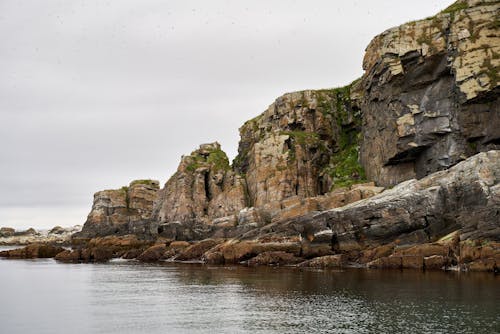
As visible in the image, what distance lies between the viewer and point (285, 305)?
122ft

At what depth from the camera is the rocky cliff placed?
5791 cm

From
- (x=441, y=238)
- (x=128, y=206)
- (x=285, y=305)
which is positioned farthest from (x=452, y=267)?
(x=128, y=206)

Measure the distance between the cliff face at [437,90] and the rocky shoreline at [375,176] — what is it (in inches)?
6.6

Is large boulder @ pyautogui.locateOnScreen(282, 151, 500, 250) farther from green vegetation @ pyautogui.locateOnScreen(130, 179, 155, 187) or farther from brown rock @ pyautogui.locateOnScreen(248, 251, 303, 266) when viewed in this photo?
green vegetation @ pyautogui.locateOnScreen(130, 179, 155, 187)

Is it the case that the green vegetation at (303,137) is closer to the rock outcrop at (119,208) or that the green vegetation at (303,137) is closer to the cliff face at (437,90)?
the cliff face at (437,90)

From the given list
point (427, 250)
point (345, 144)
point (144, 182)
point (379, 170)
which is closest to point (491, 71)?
point (379, 170)

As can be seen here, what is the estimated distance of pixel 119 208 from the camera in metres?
155

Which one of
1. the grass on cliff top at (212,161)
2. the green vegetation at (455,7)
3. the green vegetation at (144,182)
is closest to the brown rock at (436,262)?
the green vegetation at (455,7)

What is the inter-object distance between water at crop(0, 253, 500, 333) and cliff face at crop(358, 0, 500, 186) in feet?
89.3

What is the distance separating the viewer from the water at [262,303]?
3072cm

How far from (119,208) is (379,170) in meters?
93.9

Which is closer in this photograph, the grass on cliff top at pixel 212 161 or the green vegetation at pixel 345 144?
the green vegetation at pixel 345 144

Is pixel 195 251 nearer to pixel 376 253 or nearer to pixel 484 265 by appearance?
pixel 376 253

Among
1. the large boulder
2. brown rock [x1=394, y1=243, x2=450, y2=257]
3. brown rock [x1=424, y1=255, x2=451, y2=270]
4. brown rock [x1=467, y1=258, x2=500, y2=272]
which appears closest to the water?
brown rock [x1=467, y1=258, x2=500, y2=272]
